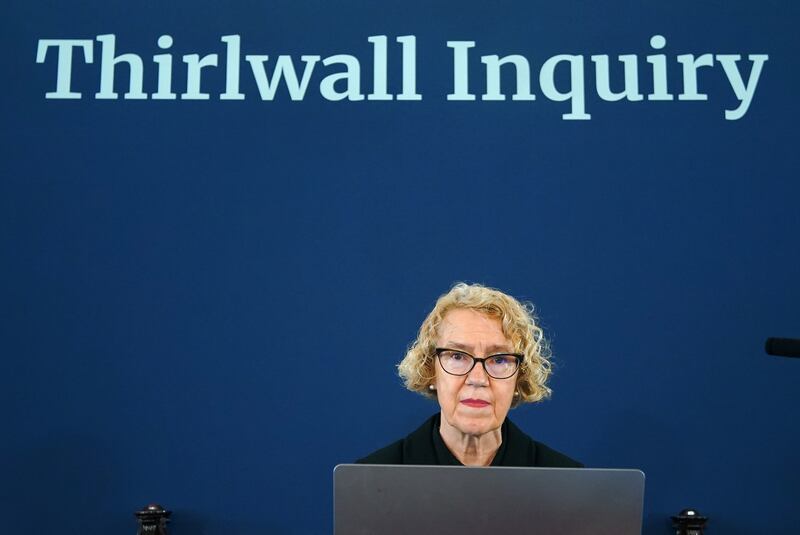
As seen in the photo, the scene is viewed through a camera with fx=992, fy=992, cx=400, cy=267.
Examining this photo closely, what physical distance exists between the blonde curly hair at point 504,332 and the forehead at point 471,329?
0.02m

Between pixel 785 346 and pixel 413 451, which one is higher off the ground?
pixel 785 346

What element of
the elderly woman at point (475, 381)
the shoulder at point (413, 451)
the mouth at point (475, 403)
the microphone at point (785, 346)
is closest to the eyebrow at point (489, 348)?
the elderly woman at point (475, 381)

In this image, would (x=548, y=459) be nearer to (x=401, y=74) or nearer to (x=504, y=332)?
(x=504, y=332)

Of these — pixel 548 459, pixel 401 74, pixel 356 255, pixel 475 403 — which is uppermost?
pixel 401 74

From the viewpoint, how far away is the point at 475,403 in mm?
2496

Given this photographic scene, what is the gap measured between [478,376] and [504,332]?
143 millimetres

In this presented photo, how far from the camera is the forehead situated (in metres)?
2.54

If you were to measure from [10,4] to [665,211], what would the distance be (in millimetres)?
2335

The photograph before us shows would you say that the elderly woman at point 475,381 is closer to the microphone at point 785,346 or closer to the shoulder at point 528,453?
the shoulder at point 528,453

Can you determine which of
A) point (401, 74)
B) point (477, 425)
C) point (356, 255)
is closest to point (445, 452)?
point (477, 425)

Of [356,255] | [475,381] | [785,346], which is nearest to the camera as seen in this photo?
[785,346]

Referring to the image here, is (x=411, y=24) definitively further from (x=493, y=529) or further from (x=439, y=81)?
(x=493, y=529)

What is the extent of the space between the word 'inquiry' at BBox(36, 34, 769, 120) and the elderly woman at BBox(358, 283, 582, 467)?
974 mm

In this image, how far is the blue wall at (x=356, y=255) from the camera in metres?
3.14
